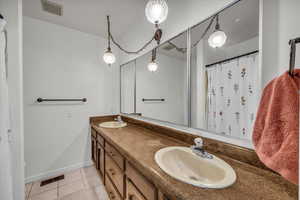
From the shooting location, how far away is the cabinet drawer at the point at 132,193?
773mm

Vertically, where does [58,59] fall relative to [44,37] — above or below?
below

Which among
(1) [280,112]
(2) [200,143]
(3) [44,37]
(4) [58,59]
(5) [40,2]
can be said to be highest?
(5) [40,2]

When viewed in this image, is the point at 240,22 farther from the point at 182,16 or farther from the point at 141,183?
the point at 141,183

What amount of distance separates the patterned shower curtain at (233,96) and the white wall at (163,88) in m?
0.28

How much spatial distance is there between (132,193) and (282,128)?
930mm

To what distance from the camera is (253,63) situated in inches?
29.4

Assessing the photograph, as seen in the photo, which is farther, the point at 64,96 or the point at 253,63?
the point at 64,96

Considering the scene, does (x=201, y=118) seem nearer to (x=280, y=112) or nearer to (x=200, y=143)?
(x=200, y=143)

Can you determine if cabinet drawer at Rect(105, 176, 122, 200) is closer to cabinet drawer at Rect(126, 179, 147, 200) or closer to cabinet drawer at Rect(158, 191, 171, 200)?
cabinet drawer at Rect(126, 179, 147, 200)

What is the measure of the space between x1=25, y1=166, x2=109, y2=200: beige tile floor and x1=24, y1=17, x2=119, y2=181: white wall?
0.76 feet

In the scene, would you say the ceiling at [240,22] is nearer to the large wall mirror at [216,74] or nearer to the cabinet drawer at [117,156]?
the large wall mirror at [216,74]

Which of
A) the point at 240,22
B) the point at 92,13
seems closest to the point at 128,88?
the point at 92,13

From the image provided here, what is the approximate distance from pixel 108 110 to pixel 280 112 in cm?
233

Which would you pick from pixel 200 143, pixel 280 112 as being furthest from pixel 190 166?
pixel 280 112
